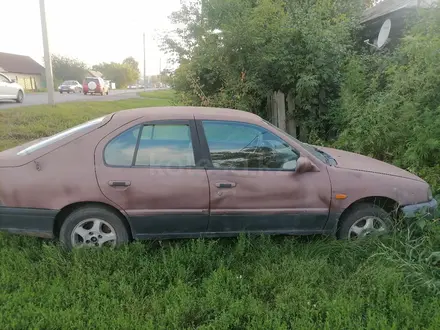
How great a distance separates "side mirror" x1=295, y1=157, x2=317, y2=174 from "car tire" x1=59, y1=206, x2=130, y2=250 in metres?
1.76

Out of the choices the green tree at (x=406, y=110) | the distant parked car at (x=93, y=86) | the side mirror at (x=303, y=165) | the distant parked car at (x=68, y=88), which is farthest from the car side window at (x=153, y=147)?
the distant parked car at (x=68, y=88)

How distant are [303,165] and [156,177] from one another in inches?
55.0

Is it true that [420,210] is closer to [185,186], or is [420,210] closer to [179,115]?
[185,186]

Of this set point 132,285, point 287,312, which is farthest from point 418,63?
point 132,285

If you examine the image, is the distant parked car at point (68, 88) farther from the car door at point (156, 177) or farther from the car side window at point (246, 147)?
the car side window at point (246, 147)

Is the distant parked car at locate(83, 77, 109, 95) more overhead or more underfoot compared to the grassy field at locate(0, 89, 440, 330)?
more overhead

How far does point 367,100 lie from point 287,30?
2.15m

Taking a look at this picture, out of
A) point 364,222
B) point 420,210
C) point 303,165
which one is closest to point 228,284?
point 303,165

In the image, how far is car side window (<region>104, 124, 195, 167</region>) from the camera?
3.14 metres

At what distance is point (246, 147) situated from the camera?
332 centimetres

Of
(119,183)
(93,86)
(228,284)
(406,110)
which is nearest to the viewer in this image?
(228,284)

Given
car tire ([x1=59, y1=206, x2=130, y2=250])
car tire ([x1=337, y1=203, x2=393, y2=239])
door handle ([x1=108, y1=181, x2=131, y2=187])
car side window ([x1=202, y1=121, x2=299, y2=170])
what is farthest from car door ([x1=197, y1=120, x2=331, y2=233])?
car tire ([x1=59, y1=206, x2=130, y2=250])

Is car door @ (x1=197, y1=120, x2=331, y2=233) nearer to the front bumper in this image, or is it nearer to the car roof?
the car roof

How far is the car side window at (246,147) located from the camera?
323 centimetres
